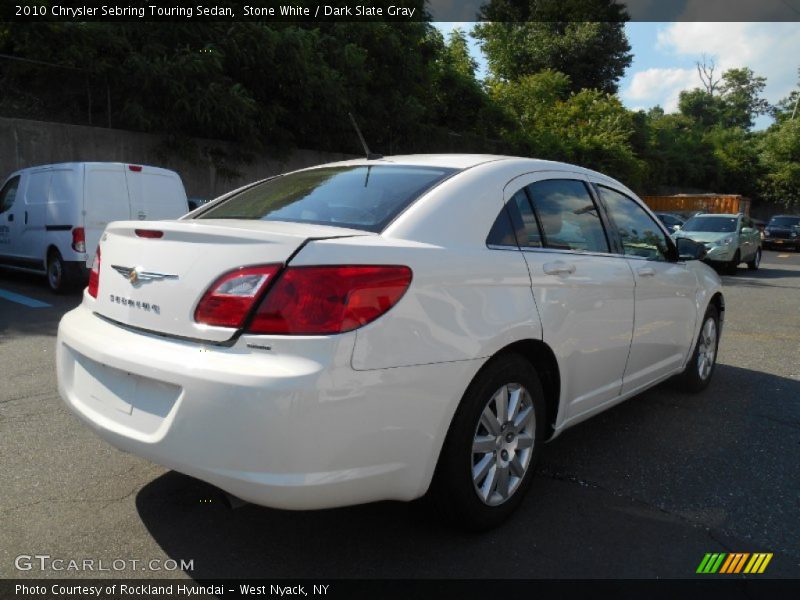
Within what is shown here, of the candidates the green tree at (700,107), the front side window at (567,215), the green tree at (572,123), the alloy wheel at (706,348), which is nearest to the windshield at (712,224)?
the green tree at (572,123)

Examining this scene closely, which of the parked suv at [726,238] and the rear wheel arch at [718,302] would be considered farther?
the parked suv at [726,238]

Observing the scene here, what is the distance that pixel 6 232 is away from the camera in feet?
33.8

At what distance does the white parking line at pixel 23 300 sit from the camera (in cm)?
820

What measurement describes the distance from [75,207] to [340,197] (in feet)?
23.1

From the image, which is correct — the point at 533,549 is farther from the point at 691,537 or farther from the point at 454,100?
the point at 454,100

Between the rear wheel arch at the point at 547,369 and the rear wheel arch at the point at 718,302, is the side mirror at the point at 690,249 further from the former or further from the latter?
the rear wheel arch at the point at 547,369

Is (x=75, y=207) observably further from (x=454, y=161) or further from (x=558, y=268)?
(x=558, y=268)

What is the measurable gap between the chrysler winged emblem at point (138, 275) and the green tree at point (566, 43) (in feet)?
128

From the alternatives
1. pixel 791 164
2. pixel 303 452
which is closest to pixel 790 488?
pixel 303 452

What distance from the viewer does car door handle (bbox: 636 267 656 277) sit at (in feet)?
12.7

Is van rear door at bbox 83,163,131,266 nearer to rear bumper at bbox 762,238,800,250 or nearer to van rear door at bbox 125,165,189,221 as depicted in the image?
van rear door at bbox 125,165,189,221

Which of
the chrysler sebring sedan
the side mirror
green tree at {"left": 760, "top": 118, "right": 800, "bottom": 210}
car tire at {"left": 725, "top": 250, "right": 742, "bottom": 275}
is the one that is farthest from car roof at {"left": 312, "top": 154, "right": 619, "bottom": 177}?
green tree at {"left": 760, "top": 118, "right": 800, "bottom": 210}

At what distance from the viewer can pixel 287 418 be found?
214cm

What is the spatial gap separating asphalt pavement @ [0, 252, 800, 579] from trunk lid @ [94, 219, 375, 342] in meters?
0.72
